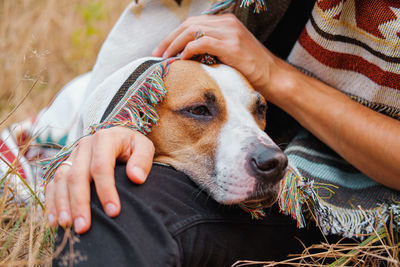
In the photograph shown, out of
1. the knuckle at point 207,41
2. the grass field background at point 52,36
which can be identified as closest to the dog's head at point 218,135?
the knuckle at point 207,41

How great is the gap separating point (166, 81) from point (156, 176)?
517 mm

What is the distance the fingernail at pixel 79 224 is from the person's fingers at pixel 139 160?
19 cm

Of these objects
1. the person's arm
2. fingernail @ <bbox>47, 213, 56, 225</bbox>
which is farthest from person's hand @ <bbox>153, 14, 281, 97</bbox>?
fingernail @ <bbox>47, 213, 56, 225</bbox>

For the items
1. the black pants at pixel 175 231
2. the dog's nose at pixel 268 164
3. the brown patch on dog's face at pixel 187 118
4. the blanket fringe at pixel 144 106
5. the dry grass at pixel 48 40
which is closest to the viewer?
the black pants at pixel 175 231

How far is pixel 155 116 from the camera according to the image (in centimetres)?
153

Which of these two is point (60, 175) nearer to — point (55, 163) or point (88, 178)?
point (88, 178)

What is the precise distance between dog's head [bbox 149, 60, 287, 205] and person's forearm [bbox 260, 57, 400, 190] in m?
0.14

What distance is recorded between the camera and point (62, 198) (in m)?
1.07

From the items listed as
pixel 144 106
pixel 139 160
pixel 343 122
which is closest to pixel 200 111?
pixel 144 106

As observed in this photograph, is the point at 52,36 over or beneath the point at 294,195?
beneath

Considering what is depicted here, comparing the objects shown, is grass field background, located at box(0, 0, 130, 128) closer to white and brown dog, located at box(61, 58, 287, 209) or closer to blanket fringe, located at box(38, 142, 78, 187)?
white and brown dog, located at box(61, 58, 287, 209)

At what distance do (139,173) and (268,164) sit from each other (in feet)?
1.43

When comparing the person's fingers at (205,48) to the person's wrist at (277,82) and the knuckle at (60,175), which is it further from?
the knuckle at (60,175)

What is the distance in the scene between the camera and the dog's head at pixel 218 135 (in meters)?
1.31
